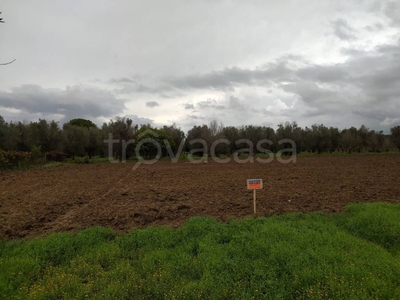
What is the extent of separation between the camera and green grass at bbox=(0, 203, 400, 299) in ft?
16.0

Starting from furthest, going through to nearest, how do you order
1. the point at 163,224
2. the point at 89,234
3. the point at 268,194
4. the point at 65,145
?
the point at 65,145
the point at 268,194
the point at 163,224
the point at 89,234

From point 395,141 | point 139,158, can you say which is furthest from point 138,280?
point 395,141

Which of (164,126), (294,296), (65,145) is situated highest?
(164,126)

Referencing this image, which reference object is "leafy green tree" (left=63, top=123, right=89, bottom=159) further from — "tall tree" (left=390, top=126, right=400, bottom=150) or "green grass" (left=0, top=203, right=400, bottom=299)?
"tall tree" (left=390, top=126, right=400, bottom=150)

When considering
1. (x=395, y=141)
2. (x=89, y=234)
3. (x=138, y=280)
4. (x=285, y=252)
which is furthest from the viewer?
(x=395, y=141)

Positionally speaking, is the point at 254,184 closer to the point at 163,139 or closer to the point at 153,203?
the point at 153,203

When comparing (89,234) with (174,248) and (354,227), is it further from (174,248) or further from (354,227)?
(354,227)

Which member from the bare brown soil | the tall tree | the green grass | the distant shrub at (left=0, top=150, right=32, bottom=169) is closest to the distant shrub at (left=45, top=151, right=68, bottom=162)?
the distant shrub at (left=0, top=150, right=32, bottom=169)

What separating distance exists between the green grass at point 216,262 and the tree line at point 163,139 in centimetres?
2934

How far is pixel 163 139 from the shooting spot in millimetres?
49625

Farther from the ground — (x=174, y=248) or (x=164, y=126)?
(x=164, y=126)

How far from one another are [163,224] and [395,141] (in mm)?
74844

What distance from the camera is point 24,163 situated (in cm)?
3195

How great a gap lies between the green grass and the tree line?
29.3 metres
